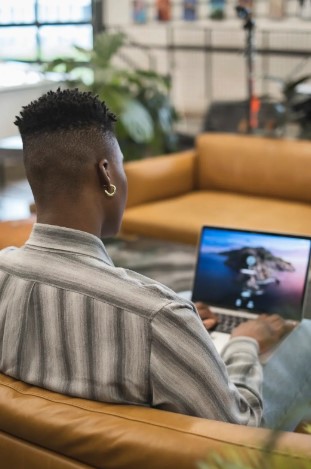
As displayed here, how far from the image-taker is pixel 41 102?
Result: 4.57 feet

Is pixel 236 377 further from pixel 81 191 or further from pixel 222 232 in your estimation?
pixel 222 232

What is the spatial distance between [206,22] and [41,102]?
7.85 metres

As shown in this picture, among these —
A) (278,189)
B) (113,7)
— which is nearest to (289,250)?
(278,189)

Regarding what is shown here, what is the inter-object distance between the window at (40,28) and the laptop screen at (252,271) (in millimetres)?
6166

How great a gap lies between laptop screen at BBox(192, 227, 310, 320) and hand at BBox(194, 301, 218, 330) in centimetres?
13

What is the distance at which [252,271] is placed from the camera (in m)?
2.31

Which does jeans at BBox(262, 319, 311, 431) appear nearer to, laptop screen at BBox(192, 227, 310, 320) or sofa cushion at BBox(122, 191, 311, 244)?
laptop screen at BBox(192, 227, 310, 320)

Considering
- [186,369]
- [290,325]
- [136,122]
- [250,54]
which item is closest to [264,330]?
[290,325]

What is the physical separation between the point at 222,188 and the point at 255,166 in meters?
0.28

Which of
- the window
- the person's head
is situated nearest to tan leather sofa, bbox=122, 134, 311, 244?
the person's head

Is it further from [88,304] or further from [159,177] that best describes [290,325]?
[159,177]

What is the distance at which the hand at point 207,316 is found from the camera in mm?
2129

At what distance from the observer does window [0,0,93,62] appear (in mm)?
8208

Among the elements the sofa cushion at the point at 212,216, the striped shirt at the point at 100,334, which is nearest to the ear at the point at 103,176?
the striped shirt at the point at 100,334
